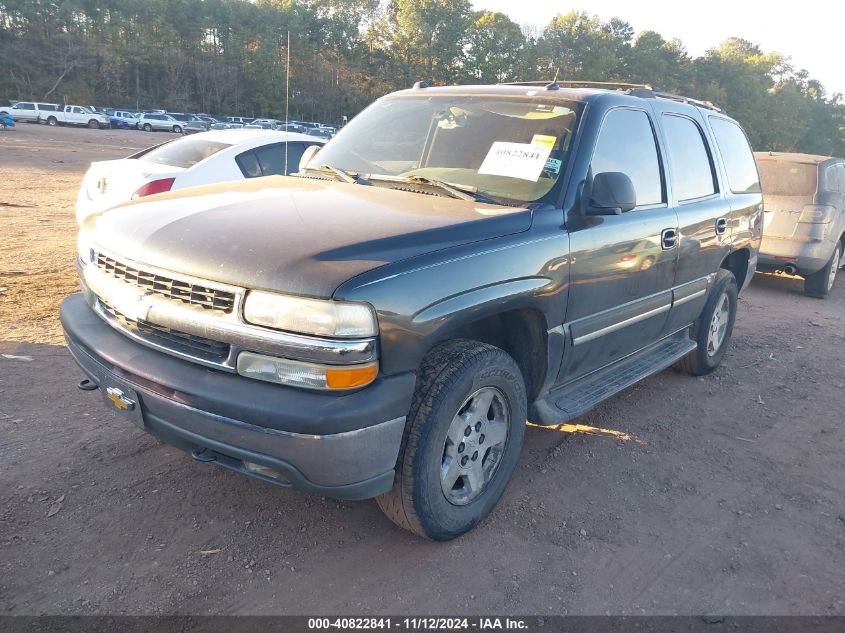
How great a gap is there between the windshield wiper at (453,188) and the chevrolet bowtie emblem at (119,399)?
5.86ft

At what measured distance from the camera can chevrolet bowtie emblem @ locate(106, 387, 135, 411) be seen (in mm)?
2701

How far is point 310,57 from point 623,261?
67.8m

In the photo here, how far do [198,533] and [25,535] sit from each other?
726 millimetres

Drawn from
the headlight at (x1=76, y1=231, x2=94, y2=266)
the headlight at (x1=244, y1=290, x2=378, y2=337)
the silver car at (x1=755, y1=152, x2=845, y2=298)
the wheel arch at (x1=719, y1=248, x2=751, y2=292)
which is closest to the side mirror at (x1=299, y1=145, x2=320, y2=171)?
the headlight at (x1=76, y1=231, x2=94, y2=266)

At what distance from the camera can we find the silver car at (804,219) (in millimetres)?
8609

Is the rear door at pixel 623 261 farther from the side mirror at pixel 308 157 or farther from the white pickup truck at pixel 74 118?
the white pickup truck at pixel 74 118

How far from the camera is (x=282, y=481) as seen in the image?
2.52m

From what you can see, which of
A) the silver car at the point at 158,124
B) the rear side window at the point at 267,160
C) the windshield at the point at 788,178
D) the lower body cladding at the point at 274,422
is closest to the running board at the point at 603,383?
the lower body cladding at the point at 274,422

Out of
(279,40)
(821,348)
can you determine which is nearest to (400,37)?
(279,40)

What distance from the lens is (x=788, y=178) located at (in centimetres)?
903

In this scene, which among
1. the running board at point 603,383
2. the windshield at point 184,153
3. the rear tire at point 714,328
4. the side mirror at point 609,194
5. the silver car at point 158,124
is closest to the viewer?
the side mirror at point 609,194

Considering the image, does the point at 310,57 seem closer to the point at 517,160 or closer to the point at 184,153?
the point at 184,153

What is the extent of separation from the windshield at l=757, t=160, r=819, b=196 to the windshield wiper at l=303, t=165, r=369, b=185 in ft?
23.3

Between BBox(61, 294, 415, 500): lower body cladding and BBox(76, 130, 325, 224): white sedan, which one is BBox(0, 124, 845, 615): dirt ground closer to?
BBox(61, 294, 415, 500): lower body cladding
